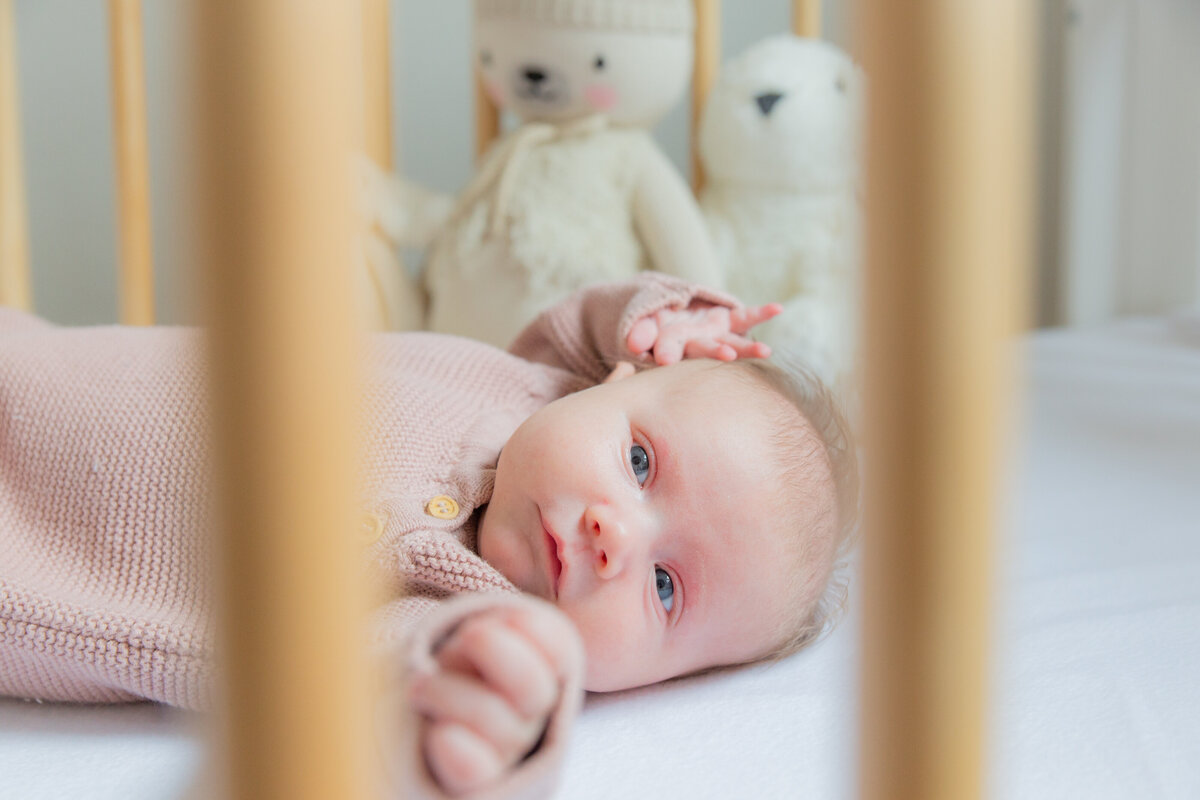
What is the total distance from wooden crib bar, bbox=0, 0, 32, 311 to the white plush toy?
70cm

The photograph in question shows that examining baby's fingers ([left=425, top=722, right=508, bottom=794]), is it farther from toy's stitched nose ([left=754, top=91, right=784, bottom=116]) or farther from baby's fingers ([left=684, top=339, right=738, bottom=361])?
toy's stitched nose ([left=754, top=91, right=784, bottom=116])

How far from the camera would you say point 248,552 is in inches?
8.9

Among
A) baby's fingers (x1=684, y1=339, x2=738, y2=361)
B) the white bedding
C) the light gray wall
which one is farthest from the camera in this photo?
the light gray wall

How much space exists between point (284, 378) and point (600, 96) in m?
0.96

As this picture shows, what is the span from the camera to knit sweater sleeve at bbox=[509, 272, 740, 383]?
0.78 metres

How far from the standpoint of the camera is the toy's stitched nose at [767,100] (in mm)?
1161

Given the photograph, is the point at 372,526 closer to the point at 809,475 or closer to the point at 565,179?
the point at 809,475

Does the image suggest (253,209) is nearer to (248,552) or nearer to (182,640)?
(248,552)

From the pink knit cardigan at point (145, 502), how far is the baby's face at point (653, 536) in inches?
1.4

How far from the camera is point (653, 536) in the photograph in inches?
22.1

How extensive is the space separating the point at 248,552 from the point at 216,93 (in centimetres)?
9

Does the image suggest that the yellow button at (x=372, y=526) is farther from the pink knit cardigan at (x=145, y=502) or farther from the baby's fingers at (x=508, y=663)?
the baby's fingers at (x=508, y=663)

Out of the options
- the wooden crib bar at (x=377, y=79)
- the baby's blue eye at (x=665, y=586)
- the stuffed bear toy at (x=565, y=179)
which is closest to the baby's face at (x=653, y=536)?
the baby's blue eye at (x=665, y=586)

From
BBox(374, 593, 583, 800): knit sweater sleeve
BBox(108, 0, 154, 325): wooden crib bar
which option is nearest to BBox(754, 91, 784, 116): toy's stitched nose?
BBox(108, 0, 154, 325): wooden crib bar
